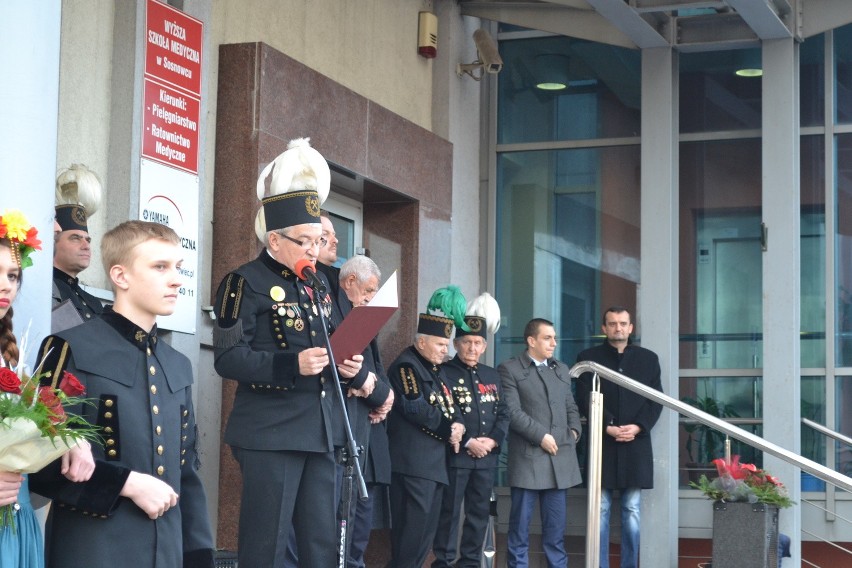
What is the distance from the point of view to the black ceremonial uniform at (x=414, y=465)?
688cm

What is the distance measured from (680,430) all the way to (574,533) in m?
0.98

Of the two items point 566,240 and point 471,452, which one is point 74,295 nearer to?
Result: point 471,452

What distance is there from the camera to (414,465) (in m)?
6.92

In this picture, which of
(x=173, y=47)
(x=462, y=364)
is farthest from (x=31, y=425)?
(x=462, y=364)

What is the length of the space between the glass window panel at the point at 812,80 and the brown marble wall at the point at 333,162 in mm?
2479

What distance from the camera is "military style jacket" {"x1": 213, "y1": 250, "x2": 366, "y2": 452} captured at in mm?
4309

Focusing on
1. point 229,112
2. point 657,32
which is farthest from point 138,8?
point 657,32

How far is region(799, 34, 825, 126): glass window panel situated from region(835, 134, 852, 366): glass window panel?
0.23 metres

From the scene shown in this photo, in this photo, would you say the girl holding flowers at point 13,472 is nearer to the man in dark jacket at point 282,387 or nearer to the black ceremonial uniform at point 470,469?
the man in dark jacket at point 282,387

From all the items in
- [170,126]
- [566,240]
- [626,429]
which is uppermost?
[170,126]

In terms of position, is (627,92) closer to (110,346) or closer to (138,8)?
(138,8)

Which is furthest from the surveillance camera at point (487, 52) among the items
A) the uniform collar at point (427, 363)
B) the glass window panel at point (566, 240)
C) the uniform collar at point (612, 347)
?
the uniform collar at point (427, 363)

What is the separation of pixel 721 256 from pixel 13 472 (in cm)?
705

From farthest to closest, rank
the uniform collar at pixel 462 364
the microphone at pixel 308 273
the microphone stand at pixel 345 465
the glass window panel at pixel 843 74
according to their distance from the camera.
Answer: the glass window panel at pixel 843 74, the uniform collar at pixel 462 364, the microphone at pixel 308 273, the microphone stand at pixel 345 465
